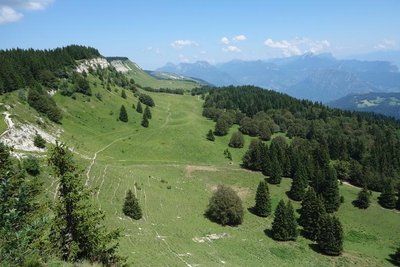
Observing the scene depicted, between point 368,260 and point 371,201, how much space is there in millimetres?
35253

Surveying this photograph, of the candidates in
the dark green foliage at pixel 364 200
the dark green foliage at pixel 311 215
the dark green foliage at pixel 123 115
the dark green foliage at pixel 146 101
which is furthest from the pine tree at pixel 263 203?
the dark green foliage at pixel 146 101

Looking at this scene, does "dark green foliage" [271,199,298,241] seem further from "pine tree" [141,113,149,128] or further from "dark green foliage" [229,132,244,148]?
"pine tree" [141,113,149,128]

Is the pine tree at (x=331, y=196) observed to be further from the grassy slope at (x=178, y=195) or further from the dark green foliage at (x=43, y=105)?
the dark green foliage at (x=43, y=105)

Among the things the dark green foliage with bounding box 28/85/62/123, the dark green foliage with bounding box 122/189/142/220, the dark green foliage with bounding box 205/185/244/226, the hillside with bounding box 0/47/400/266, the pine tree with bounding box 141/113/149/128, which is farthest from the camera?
the pine tree with bounding box 141/113/149/128

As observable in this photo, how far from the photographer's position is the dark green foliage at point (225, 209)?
73.8 meters

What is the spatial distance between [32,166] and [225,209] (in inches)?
1447

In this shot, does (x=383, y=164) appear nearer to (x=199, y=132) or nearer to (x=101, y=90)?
(x=199, y=132)

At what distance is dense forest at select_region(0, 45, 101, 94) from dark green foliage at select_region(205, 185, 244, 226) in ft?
228

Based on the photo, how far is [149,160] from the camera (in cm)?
11094

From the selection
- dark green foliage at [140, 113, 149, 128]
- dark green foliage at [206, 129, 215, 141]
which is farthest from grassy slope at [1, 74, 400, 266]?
dark green foliage at [140, 113, 149, 128]

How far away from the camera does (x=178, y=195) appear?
3268 inches

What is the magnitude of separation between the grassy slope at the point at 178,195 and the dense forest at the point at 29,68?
11201 millimetres

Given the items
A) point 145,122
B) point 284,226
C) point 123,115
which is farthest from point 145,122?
point 284,226

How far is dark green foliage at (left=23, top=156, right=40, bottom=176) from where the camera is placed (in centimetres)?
6011
